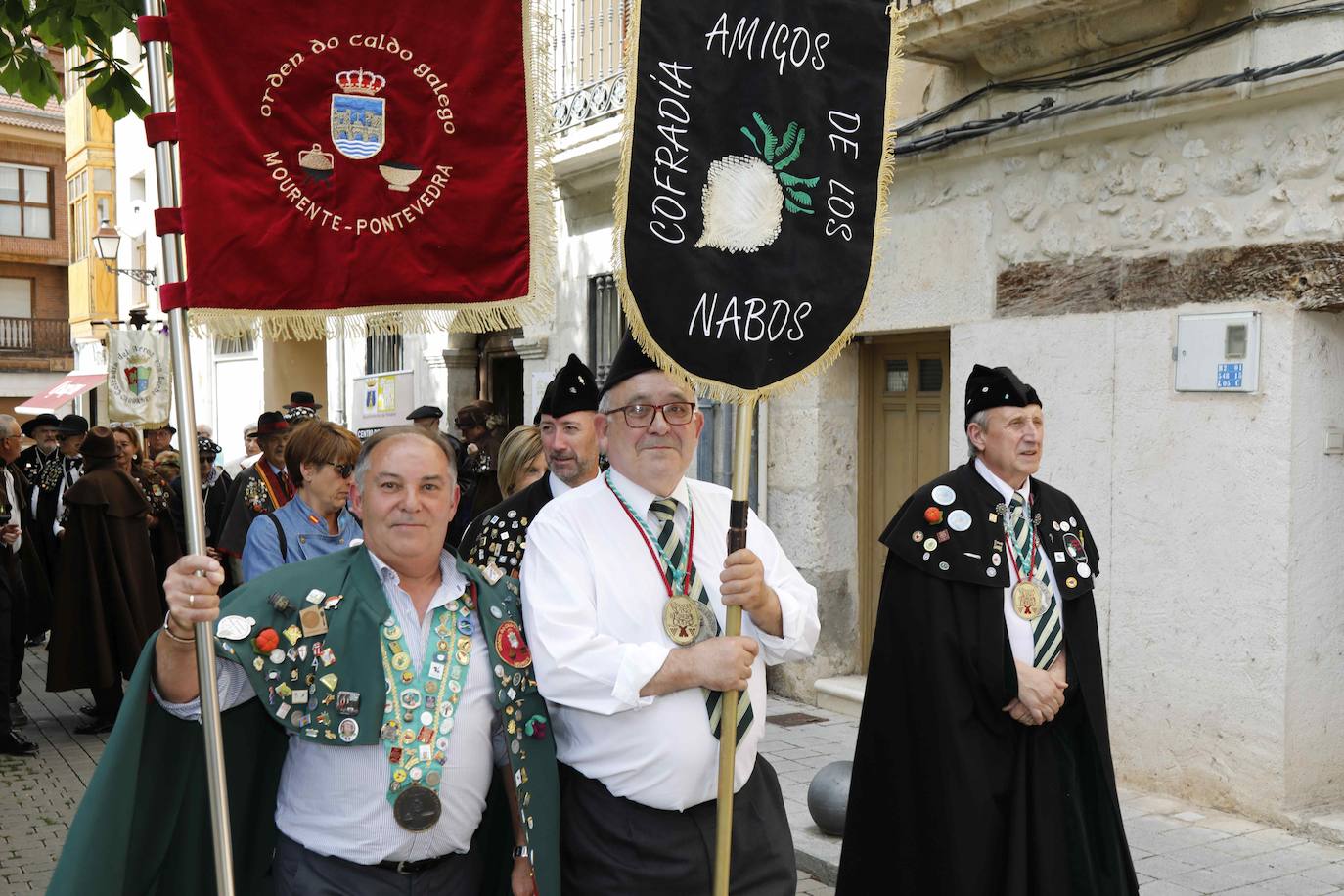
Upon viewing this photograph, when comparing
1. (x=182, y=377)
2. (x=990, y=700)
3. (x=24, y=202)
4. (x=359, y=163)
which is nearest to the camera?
(x=182, y=377)

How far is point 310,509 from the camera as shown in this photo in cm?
518

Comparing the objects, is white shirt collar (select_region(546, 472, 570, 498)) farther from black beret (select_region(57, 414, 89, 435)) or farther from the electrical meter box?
black beret (select_region(57, 414, 89, 435))

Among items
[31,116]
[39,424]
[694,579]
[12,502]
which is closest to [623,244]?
[694,579]

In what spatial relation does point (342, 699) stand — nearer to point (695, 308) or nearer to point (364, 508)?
point (364, 508)

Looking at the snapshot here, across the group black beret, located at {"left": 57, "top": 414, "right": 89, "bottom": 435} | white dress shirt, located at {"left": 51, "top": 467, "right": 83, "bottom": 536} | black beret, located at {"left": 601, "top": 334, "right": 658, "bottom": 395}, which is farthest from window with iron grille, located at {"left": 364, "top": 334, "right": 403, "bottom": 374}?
black beret, located at {"left": 601, "top": 334, "right": 658, "bottom": 395}

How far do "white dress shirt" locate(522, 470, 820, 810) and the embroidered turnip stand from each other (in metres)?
0.69

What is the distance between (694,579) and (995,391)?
1882 mm

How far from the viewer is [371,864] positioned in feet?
9.71

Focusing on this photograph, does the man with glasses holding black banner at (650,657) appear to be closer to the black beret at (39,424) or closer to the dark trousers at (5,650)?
the dark trousers at (5,650)

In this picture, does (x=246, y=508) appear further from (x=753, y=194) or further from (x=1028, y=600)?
(x=753, y=194)

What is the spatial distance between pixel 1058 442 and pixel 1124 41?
2.06 metres

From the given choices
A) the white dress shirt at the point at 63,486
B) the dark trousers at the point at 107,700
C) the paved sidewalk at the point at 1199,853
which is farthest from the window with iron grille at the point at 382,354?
the paved sidewalk at the point at 1199,853

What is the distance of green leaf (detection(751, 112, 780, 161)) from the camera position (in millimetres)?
3439

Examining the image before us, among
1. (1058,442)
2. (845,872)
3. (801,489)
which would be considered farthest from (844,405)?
(845,872)
